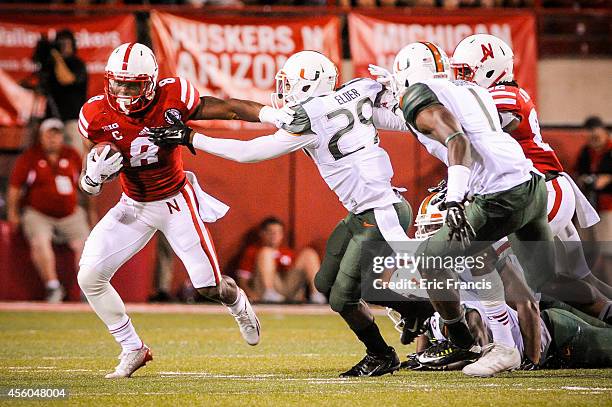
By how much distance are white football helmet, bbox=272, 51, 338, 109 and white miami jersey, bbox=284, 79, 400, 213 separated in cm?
16

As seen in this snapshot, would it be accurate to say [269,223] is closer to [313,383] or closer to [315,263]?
[315,263]

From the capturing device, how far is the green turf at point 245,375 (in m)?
4.99

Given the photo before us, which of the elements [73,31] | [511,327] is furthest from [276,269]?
[511,327]

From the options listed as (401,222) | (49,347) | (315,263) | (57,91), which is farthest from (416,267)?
(57,91)

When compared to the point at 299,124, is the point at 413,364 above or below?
below

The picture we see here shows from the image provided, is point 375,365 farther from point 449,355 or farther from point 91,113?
point 91,113

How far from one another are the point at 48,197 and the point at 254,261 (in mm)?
2156

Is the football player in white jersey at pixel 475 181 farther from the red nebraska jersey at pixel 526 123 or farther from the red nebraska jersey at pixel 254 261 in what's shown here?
the red nebraska jersey at pixel 254 261

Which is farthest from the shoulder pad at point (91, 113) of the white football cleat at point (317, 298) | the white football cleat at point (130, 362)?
the white football cleat at point (317, 298)

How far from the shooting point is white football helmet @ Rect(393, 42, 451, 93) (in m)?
5.84

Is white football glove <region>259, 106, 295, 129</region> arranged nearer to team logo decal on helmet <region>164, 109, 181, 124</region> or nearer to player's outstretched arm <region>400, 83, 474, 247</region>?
team logo decal on helmet <region>164, 109, 181, 124</region>

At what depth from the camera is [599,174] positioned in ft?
37.6

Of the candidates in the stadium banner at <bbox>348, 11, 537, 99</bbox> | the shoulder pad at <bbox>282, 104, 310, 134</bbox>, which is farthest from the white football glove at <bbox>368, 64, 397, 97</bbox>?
→ the stadium banner at <bbox>348, 11, 537, 99</bbox>

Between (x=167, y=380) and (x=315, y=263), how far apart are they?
591 centimetres
